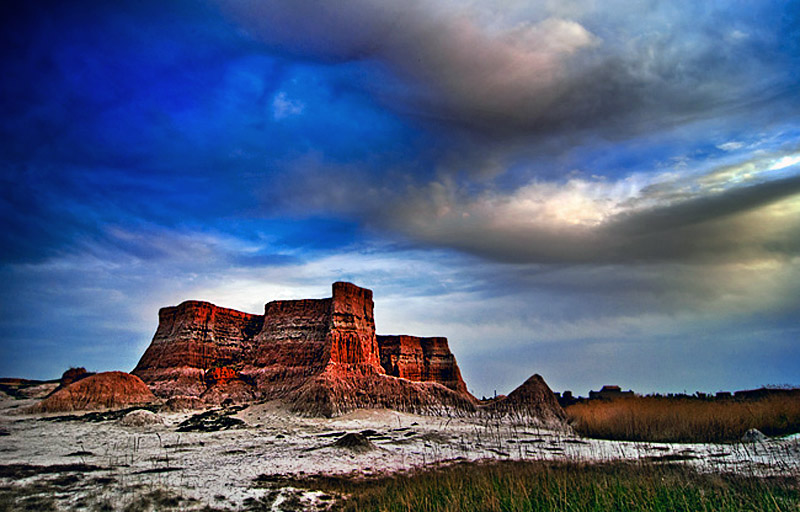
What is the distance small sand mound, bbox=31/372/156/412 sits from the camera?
118ft

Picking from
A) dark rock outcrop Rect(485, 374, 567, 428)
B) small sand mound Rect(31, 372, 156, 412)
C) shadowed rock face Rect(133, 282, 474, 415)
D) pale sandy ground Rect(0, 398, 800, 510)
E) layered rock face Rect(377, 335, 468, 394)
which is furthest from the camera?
layered rock face Rect(377, 335, 468, 394)

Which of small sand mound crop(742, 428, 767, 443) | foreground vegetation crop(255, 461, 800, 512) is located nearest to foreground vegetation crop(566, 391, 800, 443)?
small sand mound crop(742, 428, 767, 443)

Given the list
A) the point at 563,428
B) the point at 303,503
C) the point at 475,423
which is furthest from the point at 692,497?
the point at 475,423

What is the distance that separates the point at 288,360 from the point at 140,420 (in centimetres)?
2112

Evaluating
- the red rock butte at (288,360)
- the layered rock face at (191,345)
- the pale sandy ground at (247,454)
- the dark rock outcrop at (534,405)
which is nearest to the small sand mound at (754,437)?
the pale sandy ground at (247,454)

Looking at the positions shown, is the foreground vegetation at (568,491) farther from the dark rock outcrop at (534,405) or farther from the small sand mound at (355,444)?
the dark rock outcrop at (534,405)

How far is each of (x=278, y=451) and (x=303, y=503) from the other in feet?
33.4

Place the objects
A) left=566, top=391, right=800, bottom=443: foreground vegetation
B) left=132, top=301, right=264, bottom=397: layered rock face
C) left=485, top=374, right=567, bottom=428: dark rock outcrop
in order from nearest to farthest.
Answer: left=566, top=391, right=800, bottom=443: foreground vegetation < left=485, top=374, right=567, bottom=428: dark rock outcrop < left=132, top=301, right=264, bottom=397: layered rock face

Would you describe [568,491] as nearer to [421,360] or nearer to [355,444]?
[355,444]

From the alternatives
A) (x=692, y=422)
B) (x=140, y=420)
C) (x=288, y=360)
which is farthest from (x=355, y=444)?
(x=288, y=360)

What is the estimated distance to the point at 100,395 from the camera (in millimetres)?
37969

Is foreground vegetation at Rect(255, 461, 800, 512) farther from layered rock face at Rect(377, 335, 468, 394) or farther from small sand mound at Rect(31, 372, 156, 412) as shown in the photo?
layered rock face at Rect(377, 335, 468, 394)

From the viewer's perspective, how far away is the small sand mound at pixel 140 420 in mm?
30350

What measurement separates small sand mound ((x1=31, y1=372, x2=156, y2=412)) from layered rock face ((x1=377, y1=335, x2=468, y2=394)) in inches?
1545
